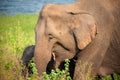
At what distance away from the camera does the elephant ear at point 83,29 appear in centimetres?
889

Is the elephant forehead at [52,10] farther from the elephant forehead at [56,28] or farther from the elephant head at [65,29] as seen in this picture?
the elephant forehead at [56,28]

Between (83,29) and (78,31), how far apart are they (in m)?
0.10

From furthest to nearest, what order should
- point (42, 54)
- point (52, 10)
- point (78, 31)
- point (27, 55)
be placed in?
point (27, 55) < point (52, 10) < point (78, 31) < point (42, 54)

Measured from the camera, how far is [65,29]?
898 cm

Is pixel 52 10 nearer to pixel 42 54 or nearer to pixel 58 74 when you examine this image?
pixel 42 54

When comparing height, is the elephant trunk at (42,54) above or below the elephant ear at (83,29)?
below

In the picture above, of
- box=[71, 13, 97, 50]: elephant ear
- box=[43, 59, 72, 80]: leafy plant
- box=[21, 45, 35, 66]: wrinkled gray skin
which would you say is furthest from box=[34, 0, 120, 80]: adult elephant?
box=[21, 45, 35, 66]: wrinkled gray skin

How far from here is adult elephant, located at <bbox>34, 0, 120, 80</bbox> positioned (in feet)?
28.7

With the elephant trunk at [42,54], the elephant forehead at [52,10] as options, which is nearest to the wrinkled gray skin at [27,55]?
the elephant trunk at [42,54]

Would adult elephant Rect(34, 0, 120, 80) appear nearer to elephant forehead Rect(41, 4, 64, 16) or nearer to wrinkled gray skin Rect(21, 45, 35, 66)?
elephant forehead Rect(41, 4, 64, 16)

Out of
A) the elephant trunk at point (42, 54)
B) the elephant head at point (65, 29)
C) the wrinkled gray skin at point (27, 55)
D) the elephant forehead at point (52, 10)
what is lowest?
the wrinkled gray skin at point (27, 55)

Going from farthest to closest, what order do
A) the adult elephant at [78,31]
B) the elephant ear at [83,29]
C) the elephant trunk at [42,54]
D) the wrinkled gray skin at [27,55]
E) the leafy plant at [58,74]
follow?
the wrinkled gray skin at [27,55]
the elephant ear at [83,29]
the adult elephant at [78,31]
the elephant trunk at [42,54]
the leafy plant at [58,74]

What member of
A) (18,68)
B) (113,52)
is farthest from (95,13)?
(18,68)

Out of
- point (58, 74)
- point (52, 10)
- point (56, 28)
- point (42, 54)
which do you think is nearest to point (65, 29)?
point (56, 28)
